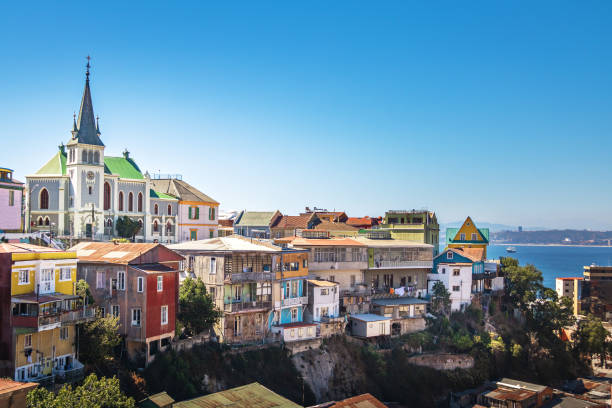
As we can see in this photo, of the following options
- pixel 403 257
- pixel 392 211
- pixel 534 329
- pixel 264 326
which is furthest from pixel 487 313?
pixel 264 326

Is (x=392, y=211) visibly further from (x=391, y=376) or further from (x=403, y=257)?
(x=391, y=376)

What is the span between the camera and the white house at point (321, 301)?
52.9 meters

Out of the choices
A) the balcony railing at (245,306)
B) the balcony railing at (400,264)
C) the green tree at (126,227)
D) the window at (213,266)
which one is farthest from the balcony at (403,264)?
the green tree at (126,227)

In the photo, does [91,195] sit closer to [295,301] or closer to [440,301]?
[295,301]

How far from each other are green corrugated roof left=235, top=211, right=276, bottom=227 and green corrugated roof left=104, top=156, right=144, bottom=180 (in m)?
20.9

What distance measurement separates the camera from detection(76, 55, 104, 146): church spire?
63625 mm

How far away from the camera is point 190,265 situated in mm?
48594

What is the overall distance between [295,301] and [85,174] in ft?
90.5

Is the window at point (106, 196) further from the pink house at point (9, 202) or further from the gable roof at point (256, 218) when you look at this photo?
the gable roof at point (256, 218)

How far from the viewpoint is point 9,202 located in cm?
4975

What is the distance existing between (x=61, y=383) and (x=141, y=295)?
758 cm

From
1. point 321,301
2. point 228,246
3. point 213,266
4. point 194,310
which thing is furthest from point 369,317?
point 194,310

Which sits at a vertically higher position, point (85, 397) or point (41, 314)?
point (41, 314)

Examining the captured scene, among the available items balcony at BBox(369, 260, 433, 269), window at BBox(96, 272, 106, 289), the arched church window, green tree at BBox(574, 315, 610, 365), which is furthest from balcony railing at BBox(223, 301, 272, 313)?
green tree at BBox(574, 315, 610, 365)
